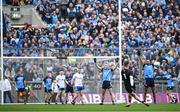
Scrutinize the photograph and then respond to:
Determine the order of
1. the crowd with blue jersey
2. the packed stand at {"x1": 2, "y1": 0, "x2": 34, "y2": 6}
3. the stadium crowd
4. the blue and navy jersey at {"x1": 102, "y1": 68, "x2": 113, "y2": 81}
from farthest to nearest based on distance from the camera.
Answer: the packed stand at {"x1": 2, "y1": 0, "x2": 34, "y2": 6} < the stadium crowd < the crowd with blue jersey < the blue and navy jersey at {"x1": 102, "y1": 68, "x2": 113, "y2": 81}

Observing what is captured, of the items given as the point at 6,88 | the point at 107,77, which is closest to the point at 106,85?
the point at 107,77

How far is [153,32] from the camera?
37219 millimetres

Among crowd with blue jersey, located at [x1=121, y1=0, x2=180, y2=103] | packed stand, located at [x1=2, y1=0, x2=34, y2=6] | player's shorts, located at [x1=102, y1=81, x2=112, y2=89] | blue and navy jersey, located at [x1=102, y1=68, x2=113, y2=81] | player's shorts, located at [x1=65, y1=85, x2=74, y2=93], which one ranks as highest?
packed stand, located at [x1=2, y1=0, x2=34, y2=6]

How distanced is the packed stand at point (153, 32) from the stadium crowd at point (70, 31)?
0.71m

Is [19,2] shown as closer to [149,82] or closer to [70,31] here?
[70,31]

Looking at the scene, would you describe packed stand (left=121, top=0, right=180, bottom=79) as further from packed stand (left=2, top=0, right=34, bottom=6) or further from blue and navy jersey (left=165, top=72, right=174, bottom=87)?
packed stand (left=2, top=0, right=34, bottom=6)

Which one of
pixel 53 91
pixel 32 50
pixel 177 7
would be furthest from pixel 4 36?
pixel 177 7

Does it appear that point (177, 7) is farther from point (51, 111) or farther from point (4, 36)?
point (51, 111)

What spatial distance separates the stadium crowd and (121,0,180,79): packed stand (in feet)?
2.33

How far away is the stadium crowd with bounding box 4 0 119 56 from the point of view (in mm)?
35000

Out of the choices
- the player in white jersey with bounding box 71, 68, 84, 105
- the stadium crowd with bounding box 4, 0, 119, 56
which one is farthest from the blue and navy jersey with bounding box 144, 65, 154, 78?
the player in white jersey with bounding box 71, 68, 84, 105

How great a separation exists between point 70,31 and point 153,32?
4259mm

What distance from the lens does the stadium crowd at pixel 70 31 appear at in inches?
1378

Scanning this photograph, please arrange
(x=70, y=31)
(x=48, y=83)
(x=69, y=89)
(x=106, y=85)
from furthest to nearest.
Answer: (x=70, y=31) < (x=48, y=83) < (x=69, y=89) < (x=106, y=85)
